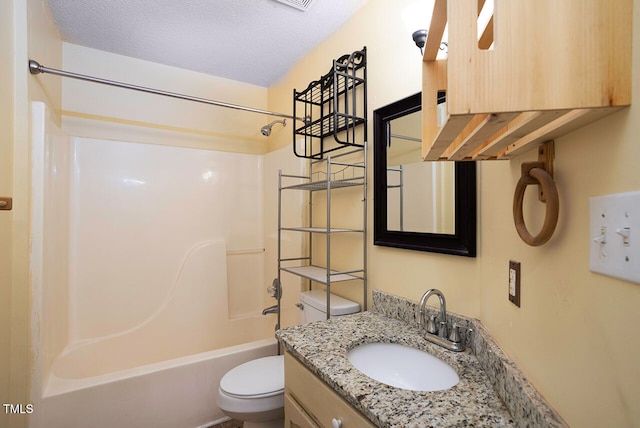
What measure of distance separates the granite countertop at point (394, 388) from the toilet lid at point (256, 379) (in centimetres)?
42

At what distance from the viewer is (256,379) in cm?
148

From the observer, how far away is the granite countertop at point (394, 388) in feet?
2.27

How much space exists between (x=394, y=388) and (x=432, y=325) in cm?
40

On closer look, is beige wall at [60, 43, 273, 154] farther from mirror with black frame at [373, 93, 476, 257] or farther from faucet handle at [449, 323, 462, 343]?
faucet handle at [449, 323, 462, 343]

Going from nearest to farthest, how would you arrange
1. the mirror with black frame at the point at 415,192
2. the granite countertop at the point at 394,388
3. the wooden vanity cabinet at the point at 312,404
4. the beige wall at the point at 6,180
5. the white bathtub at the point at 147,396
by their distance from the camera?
the granite countertop at the point at 394,388
the wooden vanity cabinet at the point at 312,404
the mirror with black frame at the point at 415,192
the beige wall at the point at 6,180
the white bathtub at the point at 147,396

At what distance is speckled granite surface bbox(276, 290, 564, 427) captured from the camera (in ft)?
2.19

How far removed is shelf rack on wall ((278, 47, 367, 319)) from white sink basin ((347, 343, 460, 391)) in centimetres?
43

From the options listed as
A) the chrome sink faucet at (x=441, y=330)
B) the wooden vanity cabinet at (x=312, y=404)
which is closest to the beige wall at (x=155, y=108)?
the wooden vanity cabinet at (x=312, y=404)

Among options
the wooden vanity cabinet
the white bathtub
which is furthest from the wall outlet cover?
the white bathtub

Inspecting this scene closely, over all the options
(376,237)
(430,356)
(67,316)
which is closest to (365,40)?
(376,237)

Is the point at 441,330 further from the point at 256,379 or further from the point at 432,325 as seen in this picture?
the point at 256,379

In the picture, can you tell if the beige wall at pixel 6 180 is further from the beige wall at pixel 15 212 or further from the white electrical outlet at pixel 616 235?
the white electrical outlet at pixel 616 235

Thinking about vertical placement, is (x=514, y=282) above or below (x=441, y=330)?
above

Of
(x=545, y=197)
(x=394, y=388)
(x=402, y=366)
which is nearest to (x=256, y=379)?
(x=402, y=366)
